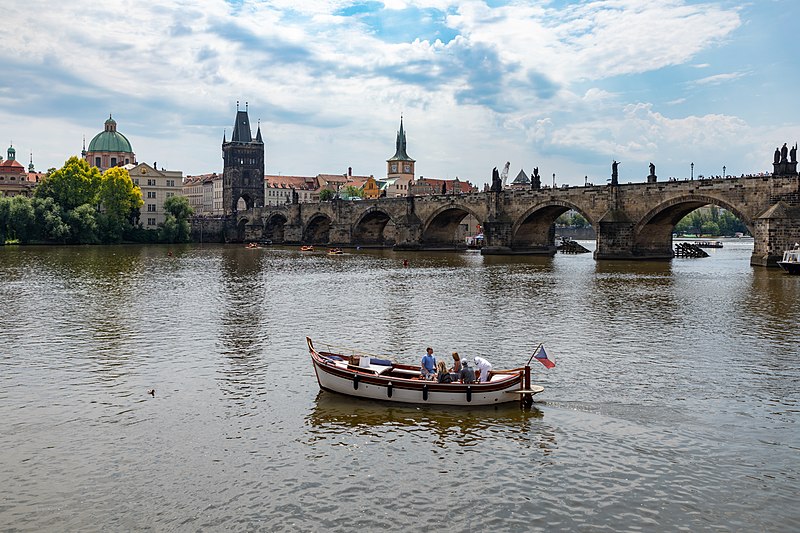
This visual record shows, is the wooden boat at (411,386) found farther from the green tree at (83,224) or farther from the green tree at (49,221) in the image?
the green tree at (83,224)

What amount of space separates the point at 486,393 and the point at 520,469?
382 cm

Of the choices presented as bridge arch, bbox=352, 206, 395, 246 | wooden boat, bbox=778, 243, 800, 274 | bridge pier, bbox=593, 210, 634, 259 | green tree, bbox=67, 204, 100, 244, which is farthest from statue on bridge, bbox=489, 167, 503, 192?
green tree, bbox=67, 204, 100, 244

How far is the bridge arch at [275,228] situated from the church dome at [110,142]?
165 feet

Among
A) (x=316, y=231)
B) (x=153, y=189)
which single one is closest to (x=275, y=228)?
(x=316, y=231)

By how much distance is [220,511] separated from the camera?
11.9 metres

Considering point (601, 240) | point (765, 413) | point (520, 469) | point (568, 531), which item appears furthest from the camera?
point (601, 240)

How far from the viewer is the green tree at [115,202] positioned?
10969cm

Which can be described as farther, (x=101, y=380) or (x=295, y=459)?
(x=101, y=380)

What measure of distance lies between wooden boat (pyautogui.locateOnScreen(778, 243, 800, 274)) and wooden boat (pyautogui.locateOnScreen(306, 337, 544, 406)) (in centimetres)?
3916

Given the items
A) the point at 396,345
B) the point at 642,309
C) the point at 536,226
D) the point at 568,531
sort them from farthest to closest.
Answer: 1. the point at 536,226
2. the point at 642,309
3. the point at 396,345
4. the point at 568,531

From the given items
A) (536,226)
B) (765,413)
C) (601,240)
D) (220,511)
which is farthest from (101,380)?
(536,226)

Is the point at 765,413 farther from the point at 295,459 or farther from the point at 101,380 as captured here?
the point at 101,380

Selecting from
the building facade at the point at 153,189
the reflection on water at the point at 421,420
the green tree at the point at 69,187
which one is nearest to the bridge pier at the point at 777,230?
the reflection on water at the point at 421,420

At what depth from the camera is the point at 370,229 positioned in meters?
111
